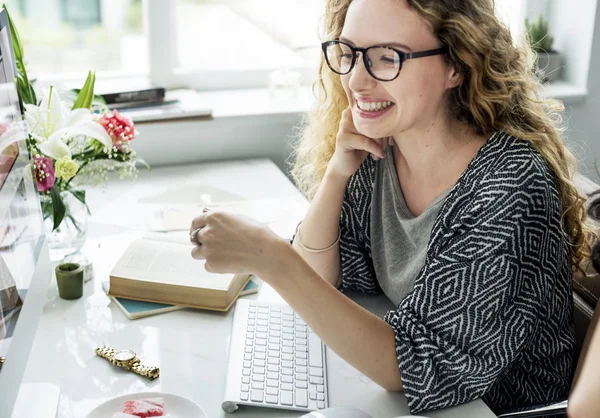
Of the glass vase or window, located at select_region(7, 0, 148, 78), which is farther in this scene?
window, located at select_region(7, 0, 148, 78)

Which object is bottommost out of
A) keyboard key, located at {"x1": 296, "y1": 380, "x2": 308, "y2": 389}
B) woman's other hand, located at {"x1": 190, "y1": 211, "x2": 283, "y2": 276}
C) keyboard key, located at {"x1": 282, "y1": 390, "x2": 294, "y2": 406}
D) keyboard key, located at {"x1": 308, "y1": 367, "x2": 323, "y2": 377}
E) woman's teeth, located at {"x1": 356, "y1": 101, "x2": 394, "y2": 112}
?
keyboard key, located at {"x1": 308, "y1": 367, "x2": 323, "y2": 377}

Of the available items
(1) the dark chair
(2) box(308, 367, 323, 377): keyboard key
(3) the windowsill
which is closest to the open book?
(2) box(308, 367, 323, 377): keyboard key

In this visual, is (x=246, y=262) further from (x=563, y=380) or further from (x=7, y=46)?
(x=563, y=380)

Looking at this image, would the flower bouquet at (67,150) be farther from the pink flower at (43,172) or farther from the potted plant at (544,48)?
the potted plant at (544,48)

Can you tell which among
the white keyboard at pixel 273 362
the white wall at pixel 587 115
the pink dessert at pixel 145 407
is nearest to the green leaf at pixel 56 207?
the white keyboard at pixel 273 362

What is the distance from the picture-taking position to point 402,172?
1454 mm

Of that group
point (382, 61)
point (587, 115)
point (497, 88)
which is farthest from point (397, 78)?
point (587, 115)

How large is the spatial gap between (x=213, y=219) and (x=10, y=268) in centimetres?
33

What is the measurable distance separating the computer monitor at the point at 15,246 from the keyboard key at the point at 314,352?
16.2 inches

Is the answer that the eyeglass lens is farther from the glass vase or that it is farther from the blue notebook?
the glass vase

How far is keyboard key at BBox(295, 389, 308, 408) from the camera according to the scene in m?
1.09

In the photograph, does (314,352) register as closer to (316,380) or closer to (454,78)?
(316,380)

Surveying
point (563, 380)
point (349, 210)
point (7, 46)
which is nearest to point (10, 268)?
point (7, 46)

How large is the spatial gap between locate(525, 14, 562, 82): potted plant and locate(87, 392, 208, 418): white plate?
176 centimetres
